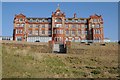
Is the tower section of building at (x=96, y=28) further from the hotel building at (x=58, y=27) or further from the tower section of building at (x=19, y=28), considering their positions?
the tower section of building at (x=19, y=28)

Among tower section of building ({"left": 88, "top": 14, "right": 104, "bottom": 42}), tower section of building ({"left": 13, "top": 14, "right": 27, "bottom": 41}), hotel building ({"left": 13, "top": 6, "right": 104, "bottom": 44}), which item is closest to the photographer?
tower section of building ({"left": 13, "top": 14, "right": 27, "bottom": 41})

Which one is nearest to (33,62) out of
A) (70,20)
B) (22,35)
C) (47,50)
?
(47,50)

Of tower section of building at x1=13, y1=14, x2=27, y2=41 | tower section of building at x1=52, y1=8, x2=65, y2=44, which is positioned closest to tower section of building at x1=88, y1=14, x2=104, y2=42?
tower section of building at x1=52, y1=8, x2=65, y2=44

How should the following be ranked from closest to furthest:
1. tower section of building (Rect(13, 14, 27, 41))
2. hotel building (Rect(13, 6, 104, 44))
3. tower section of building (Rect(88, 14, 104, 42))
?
1. tower section of building (Rect(13, 14, 27, 41))
2. hotel building (Rect(13, 6, 104, 44))
3. tower section of building (Rect(88, 14, 104, 42))

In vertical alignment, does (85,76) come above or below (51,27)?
below

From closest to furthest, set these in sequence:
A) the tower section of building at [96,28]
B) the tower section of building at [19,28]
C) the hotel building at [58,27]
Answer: the tower section of building at [19,28] < the hotel building at [58,27] < the tower section of building at [96,28]

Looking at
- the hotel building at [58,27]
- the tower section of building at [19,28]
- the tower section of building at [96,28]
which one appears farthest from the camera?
the tower section of building at [96,28]

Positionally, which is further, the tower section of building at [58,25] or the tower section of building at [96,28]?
the tower section of building at [96,28]

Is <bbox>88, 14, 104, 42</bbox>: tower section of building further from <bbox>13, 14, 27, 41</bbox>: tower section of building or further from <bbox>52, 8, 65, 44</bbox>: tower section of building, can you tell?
<bbox>13, 14, 27, 41</bbox>: tower section of building

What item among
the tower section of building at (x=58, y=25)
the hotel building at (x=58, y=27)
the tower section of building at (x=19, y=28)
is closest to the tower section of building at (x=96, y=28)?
the hotel building at (x=58, y=27)

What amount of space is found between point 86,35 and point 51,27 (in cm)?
1177

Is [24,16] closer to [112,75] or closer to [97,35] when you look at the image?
[97,35]

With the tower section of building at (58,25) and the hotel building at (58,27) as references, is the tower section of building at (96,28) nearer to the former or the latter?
the hotel building at (58,27)

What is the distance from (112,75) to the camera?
23000mm
